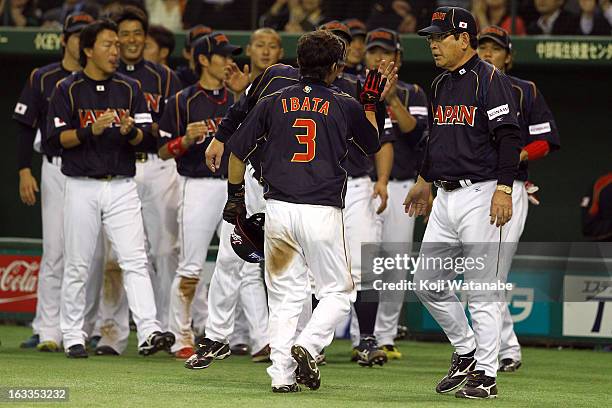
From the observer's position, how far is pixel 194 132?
8.53 meters

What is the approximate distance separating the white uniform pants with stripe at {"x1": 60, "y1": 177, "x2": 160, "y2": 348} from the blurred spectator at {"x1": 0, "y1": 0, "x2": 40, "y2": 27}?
5.07 metres

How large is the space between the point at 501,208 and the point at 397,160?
3.17m

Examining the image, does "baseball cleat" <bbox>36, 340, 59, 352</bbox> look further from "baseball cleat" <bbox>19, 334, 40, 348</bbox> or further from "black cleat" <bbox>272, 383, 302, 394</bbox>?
"black cleat" <bbox>272, 383, 302, 394</bbox>

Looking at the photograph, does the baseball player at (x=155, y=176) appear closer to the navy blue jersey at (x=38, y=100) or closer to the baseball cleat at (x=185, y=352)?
the navy blue jersey at (x=38, y=100)

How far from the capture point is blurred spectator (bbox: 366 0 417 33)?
499 inches

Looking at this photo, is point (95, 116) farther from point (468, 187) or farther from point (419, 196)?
point (468, 187)

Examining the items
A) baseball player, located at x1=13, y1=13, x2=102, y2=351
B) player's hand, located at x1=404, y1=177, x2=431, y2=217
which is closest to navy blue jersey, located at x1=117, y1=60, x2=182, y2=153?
baseball player, located at x1=13, y1=13, x2=102, y2=351

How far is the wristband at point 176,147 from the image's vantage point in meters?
8.77

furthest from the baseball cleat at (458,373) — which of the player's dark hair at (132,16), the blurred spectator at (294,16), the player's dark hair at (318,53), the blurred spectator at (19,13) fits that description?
the blurred spectator at (19,13)

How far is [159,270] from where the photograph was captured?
9.66m

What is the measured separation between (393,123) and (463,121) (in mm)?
2603

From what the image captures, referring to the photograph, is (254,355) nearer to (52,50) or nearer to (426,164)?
(426,164)

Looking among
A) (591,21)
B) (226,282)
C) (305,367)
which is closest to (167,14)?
(591,21)

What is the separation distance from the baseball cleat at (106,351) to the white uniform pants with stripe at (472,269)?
9.37 ft
